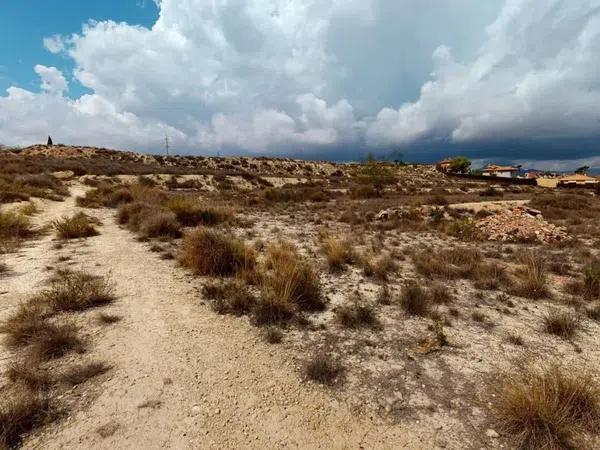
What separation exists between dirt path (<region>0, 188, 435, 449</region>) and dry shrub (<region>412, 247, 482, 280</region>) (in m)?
4.77

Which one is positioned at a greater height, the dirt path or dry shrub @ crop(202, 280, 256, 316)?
dry shrub @ crop(202, 280, 256, 316)

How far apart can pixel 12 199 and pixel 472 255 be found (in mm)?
19155

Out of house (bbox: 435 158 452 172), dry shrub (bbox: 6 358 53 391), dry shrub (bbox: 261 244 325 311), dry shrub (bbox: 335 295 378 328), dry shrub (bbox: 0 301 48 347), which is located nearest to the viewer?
dry shrub (bbox: 6 358 53 391)

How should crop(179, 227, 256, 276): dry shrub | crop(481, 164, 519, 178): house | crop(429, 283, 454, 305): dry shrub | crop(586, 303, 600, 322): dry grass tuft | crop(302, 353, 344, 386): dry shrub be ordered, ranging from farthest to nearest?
crop(481, 164, 519, 178): house, crop(179, 227, 256, 276): dry shrub, crop(429, 283, 454, 305): dry shrub, crop(586, 303, 600, 322): dry grass tuft, crop(302, 353, 344, 386): dry shrub

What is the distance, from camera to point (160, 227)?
1105 centimetres

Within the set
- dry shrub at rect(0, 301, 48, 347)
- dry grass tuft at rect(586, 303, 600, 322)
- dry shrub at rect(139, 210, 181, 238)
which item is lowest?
dry grass tuft at rect(586, 303, 600, 322)

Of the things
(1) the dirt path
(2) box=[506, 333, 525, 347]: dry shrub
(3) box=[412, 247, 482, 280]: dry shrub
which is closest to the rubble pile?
(3) box=[412, 247, 482, 280]: dry shrub

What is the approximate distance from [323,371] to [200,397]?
1390 millimetres

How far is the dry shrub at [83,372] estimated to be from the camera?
371 centimetres

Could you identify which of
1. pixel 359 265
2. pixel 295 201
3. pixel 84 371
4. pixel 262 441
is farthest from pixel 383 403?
pixel 295 201

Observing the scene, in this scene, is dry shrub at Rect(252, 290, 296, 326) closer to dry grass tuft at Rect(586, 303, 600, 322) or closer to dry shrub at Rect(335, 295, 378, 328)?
dry shrub at Rect(335, 295, 378, 328)

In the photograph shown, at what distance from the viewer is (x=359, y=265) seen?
836cm

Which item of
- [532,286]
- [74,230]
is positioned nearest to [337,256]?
[532,286]

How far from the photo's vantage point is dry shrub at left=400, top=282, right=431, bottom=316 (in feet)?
18.6
